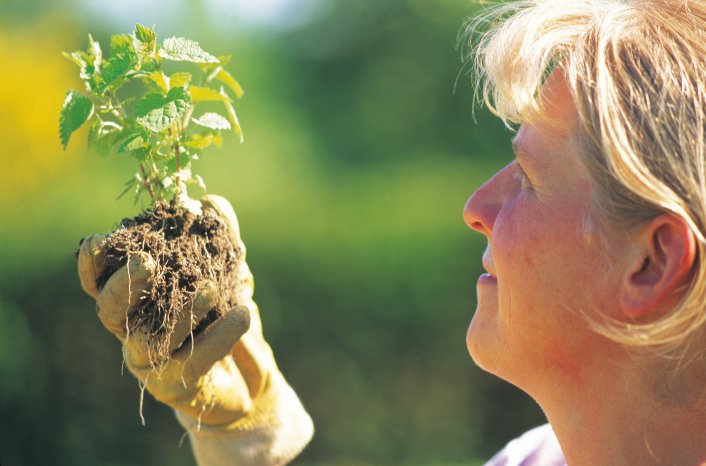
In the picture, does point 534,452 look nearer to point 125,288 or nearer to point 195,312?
point 195,312

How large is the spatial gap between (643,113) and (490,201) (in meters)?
0.44

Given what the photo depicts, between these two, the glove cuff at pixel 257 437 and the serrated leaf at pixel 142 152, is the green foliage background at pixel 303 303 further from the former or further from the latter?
the serrated leaf at pixel 142 152

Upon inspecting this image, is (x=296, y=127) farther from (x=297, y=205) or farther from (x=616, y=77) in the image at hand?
(x=616, y=77)

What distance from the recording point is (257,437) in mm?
2555

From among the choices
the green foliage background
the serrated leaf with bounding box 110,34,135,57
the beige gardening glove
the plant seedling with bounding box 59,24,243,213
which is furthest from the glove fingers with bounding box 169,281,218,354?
the green foliage background

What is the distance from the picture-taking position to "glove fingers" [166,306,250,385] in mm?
2139

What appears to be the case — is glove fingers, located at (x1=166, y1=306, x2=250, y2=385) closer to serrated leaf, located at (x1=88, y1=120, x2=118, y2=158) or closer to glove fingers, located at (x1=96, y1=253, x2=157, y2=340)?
glove fingers, located at (x1=96, y1=253, x2=157, y2=340)

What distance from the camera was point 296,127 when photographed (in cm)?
686

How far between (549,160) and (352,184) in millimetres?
4066

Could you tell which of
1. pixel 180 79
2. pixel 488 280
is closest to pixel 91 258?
pixel 180 79

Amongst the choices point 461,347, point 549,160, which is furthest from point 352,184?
point 549,160

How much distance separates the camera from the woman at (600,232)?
1.61m

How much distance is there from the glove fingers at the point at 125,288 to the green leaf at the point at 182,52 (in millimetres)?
502

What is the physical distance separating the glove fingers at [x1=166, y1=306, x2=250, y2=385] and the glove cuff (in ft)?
1.39
